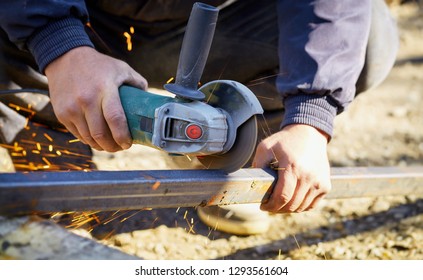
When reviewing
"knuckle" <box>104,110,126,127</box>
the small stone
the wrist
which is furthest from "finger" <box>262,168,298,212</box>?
the small stone

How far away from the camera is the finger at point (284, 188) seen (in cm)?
169

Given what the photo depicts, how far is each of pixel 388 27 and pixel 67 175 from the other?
58.9 inches

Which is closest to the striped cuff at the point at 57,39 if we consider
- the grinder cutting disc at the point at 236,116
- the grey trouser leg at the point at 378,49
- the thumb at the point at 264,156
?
the grinder cutting disc at the point at 236,116

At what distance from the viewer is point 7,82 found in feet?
7.12

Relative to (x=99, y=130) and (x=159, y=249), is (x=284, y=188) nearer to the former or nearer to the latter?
(x=99, y=130)

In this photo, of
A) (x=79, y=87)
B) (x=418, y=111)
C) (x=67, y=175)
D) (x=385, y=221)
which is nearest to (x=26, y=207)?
(x=67, y=175)

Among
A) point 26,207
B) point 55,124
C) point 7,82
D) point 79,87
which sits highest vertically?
point 79,87

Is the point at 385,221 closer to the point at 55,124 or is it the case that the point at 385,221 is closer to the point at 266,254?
the point at 266,254

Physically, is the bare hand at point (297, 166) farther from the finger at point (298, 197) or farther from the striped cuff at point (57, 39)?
the striped cuff at point (57, 39)

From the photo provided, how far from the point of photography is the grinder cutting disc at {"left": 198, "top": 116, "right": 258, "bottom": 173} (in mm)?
1504

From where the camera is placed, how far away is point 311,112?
183 cm

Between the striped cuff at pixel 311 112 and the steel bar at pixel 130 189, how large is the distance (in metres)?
0.16

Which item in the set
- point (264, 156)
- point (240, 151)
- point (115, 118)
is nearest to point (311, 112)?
point (264, 156)

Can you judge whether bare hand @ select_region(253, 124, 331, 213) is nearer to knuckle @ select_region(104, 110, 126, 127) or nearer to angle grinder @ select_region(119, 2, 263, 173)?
angle grinder @ select_region(119, 2, 263, 173)
